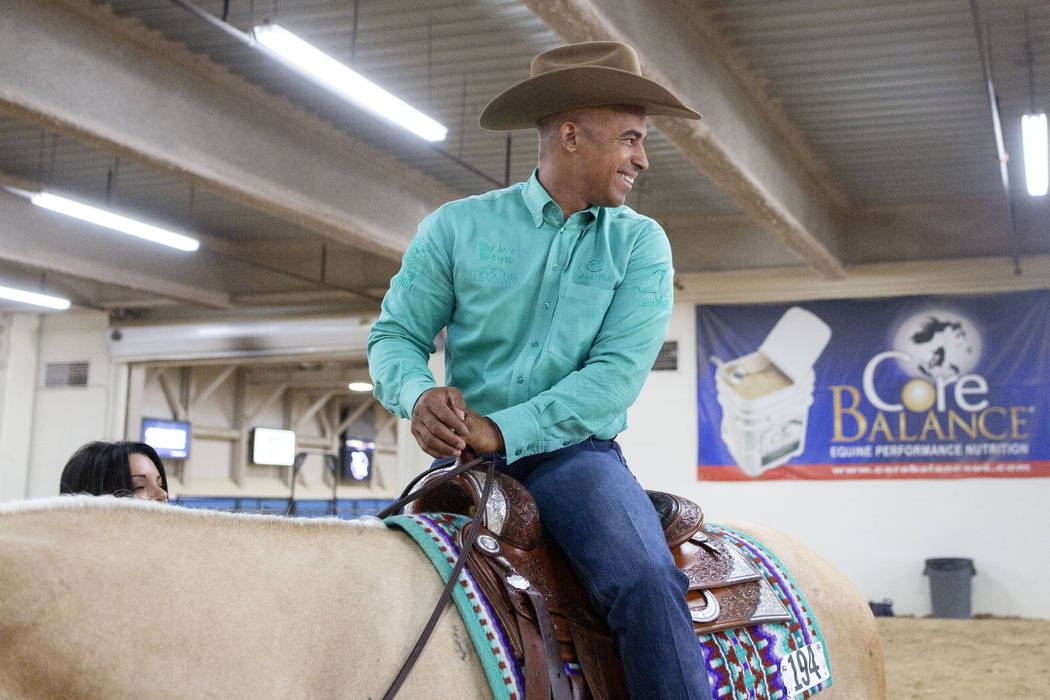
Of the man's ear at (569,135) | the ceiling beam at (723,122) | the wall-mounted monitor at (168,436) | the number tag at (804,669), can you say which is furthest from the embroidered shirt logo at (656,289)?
the wall-mounted monitor at (168,436)

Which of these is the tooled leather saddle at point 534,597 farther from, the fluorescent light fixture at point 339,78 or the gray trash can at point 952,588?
the gray trash can at point 952,588

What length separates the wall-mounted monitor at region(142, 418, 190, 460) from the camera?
1600 centimetres

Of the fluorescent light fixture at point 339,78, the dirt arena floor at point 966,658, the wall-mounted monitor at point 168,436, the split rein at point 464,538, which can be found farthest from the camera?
the wall-mounted monitor at point 168,436

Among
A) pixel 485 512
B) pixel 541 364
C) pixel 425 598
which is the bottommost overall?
pixel 425 598

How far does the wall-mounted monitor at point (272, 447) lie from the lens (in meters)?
19.8

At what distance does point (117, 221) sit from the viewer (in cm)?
901

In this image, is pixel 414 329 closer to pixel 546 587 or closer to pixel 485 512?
pixel 485 512

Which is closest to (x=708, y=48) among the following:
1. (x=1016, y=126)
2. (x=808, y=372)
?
(x=1016, y=126)

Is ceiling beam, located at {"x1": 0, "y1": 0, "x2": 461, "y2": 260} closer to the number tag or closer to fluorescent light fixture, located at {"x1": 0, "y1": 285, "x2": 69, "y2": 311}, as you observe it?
fluorescent light fixture, located at {"x1": 0, "y1": 285, "x2": 69, "y2": 311}

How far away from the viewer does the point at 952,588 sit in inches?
407

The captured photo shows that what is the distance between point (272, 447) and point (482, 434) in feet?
63.2

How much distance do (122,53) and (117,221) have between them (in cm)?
226

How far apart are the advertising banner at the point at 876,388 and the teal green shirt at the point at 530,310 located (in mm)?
9779

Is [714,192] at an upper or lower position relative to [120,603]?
upper
